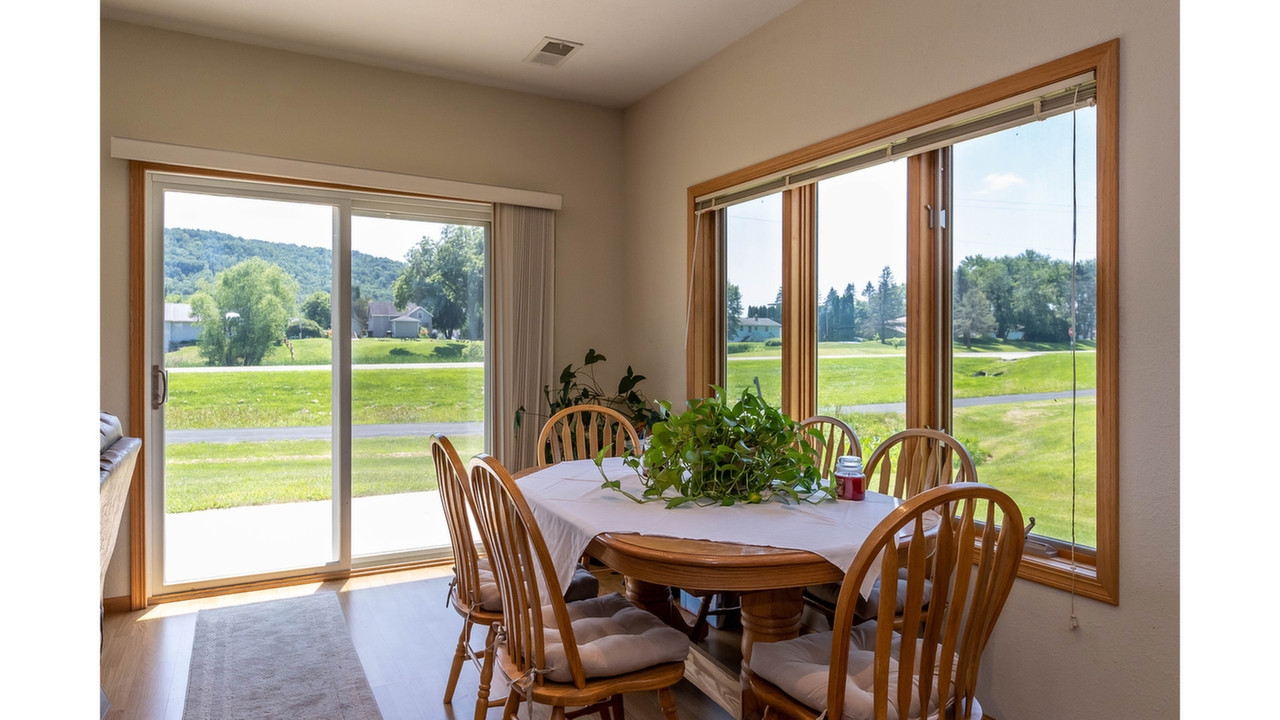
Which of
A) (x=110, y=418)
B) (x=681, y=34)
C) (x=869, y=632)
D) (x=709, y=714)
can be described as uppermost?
(x=681, y=34)

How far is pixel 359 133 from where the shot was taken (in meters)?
3.86

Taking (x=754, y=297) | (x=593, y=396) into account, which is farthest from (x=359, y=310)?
(x=754, y=297)

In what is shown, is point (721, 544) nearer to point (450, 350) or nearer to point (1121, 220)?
point (1121, 220)

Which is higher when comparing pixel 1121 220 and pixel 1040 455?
pixel 1121 220

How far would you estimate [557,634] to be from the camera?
69.4 inches

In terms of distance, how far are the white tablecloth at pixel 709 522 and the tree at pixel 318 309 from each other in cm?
220

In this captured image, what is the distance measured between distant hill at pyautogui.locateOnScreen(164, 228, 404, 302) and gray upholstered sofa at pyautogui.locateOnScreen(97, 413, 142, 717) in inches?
55.6

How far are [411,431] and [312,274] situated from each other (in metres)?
1.03

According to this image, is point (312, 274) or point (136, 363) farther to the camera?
point (312, 274)

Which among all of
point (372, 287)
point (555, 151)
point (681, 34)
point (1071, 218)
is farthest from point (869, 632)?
point (555, 151)

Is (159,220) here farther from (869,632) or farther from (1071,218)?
(1071,218)

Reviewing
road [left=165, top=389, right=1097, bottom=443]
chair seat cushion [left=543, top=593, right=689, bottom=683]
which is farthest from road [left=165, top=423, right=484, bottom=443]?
chair seat cushion [left=543, top=593, right=689, bottom=683]

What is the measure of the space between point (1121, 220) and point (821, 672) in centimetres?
151
